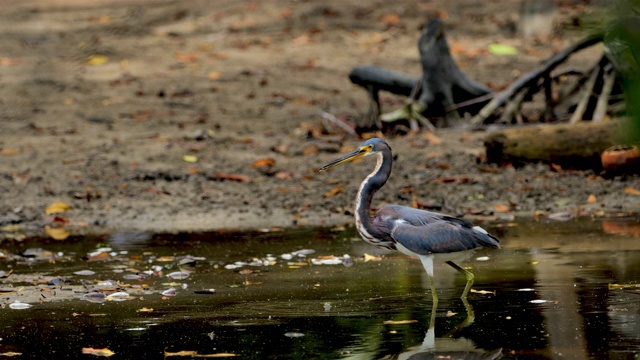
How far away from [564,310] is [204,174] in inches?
259

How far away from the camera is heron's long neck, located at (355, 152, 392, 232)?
294 inches

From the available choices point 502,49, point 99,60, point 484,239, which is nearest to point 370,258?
point 484,239

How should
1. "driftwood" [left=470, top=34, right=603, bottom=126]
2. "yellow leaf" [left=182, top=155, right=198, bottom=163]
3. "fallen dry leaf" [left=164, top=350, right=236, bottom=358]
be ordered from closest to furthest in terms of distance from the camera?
"fallen dry leaf" [left=164, top=350, right=236, bottom=358]
"yellow leaf" [left=182, top=155, right=198, bottom=163]
"driftwood" [left=470, top=34, right=603, bottom=126]

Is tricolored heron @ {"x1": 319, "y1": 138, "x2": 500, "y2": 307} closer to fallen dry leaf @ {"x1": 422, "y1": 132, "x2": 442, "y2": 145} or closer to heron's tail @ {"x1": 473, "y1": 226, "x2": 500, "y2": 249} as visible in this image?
heron's tail @ {"x1": 473, "y1": 226, "x2": 500, "y2": 249}

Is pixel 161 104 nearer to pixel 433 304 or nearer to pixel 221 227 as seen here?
pixel 221 227

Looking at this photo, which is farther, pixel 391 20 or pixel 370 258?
pixel 391 20

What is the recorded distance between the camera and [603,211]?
10.6 metres

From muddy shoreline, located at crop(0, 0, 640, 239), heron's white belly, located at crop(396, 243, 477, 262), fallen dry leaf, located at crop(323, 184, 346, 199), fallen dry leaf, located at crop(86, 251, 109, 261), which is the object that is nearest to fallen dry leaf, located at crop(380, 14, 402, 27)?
muddy shoreline, located at crop(0, 0, 640, 239)

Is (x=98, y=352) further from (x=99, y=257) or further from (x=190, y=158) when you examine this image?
(x=190, y=158)

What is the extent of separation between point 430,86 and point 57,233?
18.0 feet

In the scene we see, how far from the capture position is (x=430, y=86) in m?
14.0

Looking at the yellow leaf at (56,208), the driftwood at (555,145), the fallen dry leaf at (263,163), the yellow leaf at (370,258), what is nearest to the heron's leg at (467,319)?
the yellow leaf at (370,258)

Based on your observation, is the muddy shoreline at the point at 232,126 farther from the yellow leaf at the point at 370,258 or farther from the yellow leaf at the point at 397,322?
the yellow leaf at the point at 397,322

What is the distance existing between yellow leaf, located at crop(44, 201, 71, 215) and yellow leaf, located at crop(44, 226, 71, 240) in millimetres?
452
